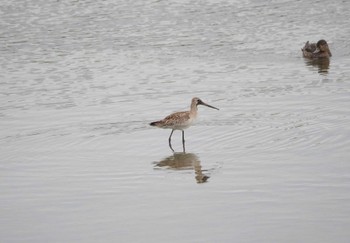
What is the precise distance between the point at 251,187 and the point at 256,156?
1.78 metres

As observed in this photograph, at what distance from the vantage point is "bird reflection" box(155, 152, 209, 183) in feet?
42.9

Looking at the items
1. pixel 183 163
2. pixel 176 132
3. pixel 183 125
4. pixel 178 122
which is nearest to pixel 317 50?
pixel 176 132

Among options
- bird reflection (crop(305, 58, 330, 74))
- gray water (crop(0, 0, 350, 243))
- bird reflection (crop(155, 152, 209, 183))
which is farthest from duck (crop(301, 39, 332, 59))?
bird reflection (crop(155, 152, 209, 183))

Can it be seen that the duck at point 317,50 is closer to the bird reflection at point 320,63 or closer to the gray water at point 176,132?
the bird reflection at point 320,63

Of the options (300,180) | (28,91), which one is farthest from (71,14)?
(300,180)

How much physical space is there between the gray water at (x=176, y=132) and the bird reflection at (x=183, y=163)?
0.12 ft

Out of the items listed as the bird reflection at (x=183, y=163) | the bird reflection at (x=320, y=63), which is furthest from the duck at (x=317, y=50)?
the bird reflection at (x=183, y=163)

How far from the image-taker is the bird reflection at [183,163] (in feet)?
42.9

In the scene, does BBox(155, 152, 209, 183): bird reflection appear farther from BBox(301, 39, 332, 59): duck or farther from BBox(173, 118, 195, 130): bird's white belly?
BBox(301, 39, 332, 59): duck

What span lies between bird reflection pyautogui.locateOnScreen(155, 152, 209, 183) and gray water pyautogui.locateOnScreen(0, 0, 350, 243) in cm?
4

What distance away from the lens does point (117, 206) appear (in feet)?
36.5

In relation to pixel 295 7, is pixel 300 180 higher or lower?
lower

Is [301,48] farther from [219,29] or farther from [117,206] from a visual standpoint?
[117,206]

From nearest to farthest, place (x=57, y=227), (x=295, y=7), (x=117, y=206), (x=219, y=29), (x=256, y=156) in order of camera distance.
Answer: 1. (x=57, y=227)
2. (x=117, y=206)
3. (x=256, y=156)
4. (x=219, y=29)
5. (x=295, y=7)
